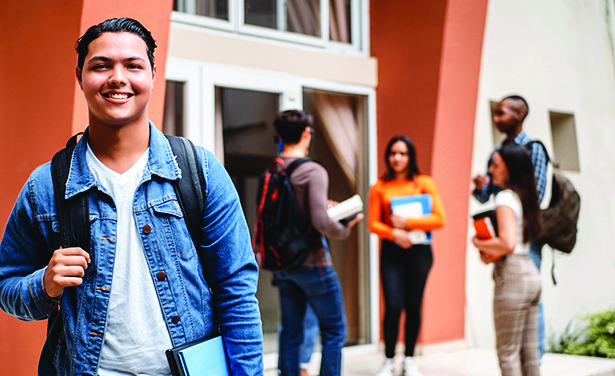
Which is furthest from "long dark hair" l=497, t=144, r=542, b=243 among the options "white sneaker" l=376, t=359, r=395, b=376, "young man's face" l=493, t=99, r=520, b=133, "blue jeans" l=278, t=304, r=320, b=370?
"white sneaker" l=376, t=359, r=395, b=376

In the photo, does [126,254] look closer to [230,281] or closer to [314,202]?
[230,281]

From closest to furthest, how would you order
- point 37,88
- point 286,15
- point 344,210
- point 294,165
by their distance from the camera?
point 37,88, point 294,165, point 344,210, point 286,15

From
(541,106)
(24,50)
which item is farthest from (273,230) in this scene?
(541,106)

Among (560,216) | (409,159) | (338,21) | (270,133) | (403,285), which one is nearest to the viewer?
(560,216)

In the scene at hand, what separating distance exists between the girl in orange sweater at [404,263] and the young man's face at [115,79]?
3.10 m

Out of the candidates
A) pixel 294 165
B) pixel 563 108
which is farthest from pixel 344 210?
pixel 563 108

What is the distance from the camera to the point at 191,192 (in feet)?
5.23

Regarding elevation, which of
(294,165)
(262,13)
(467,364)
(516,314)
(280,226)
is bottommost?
(467,364)

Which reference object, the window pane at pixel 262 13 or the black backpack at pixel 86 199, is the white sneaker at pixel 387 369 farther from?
the black backpack at pixel 86 199

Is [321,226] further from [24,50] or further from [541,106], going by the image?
[541,106]

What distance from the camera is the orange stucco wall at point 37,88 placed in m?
3.23

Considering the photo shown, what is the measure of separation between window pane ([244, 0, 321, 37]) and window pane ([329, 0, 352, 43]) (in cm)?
15

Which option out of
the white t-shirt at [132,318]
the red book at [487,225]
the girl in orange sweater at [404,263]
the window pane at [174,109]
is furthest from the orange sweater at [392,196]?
the white t-shirt at [132,318]

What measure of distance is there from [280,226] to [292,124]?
654mm
